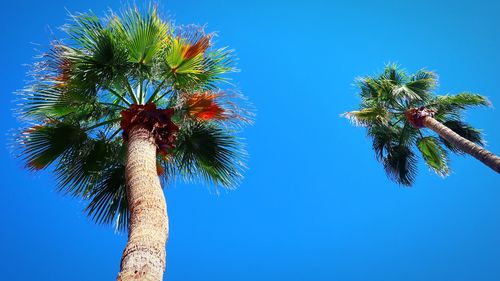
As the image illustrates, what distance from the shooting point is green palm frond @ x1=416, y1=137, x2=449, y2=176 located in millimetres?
14461

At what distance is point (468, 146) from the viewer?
11.6m

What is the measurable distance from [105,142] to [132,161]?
2896 mm

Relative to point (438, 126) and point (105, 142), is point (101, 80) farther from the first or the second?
point (438, 126)

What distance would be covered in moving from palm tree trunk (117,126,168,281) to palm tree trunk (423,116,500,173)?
26.8 feet

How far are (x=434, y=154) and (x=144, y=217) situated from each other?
12452 millimetres

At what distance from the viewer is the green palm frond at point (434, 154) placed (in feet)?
47.4

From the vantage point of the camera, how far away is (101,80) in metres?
7.41

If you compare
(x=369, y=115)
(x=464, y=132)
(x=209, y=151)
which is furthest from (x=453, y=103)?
(x=209, y=151)

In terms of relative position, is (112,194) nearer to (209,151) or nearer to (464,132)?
(209,151)

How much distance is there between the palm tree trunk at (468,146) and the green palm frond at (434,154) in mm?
1365

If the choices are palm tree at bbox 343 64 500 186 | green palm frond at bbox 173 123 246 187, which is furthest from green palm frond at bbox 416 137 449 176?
green palm frond at bbox 173 123 246 187

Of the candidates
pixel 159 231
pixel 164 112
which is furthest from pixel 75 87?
pixel 159 231

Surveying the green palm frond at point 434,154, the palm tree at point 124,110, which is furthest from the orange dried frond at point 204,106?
the green palm frond at point 434,154

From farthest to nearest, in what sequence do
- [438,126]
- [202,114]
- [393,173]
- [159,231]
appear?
[393,173], [438,126], [202,114], [159,231]
